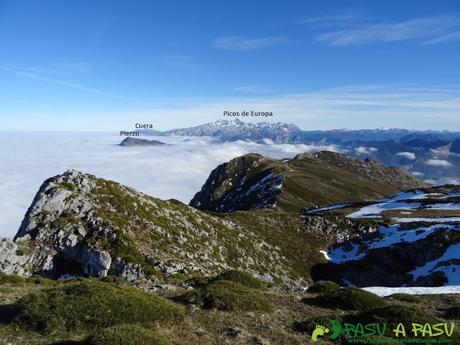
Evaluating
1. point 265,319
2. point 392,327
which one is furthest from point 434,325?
point 265,319

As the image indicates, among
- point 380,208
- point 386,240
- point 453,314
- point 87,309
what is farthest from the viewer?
point 380,208

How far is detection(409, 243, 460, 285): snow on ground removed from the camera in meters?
68.1

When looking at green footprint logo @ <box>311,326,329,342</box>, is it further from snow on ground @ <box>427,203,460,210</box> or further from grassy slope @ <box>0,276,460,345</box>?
snow on ground @ <box>427,203,460,210</box>

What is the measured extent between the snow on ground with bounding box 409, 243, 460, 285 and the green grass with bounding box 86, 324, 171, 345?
68996 mm

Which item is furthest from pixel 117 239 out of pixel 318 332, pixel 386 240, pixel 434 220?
pixel 434 220

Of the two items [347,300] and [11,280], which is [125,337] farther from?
[11,280]

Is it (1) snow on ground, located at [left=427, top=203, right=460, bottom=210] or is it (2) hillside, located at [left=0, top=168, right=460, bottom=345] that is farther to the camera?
(1) snow on ground, located at [left=427, top=203, right=460, bottom=210]

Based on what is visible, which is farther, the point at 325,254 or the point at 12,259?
the point at 325,254

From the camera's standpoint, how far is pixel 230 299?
63.4 ft

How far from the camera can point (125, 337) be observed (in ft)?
40.7

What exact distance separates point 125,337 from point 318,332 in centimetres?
849

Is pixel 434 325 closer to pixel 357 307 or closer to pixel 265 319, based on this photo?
pixel 357 307

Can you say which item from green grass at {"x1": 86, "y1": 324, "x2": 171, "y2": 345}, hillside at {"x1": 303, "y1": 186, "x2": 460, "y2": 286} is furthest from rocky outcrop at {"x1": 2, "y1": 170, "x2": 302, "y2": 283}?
green grass at {"x1": 86, "y1": 324, "x2": 171, "y2": 345}

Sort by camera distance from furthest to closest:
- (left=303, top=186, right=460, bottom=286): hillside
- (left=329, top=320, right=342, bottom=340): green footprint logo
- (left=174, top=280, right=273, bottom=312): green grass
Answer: (left=303, top=186, right=460, bottom=286): hillside < (left=174, top=280, right=273, bottom=312): green grass < (left=329, top=320, right=342, bottom=340): green footprint logo
